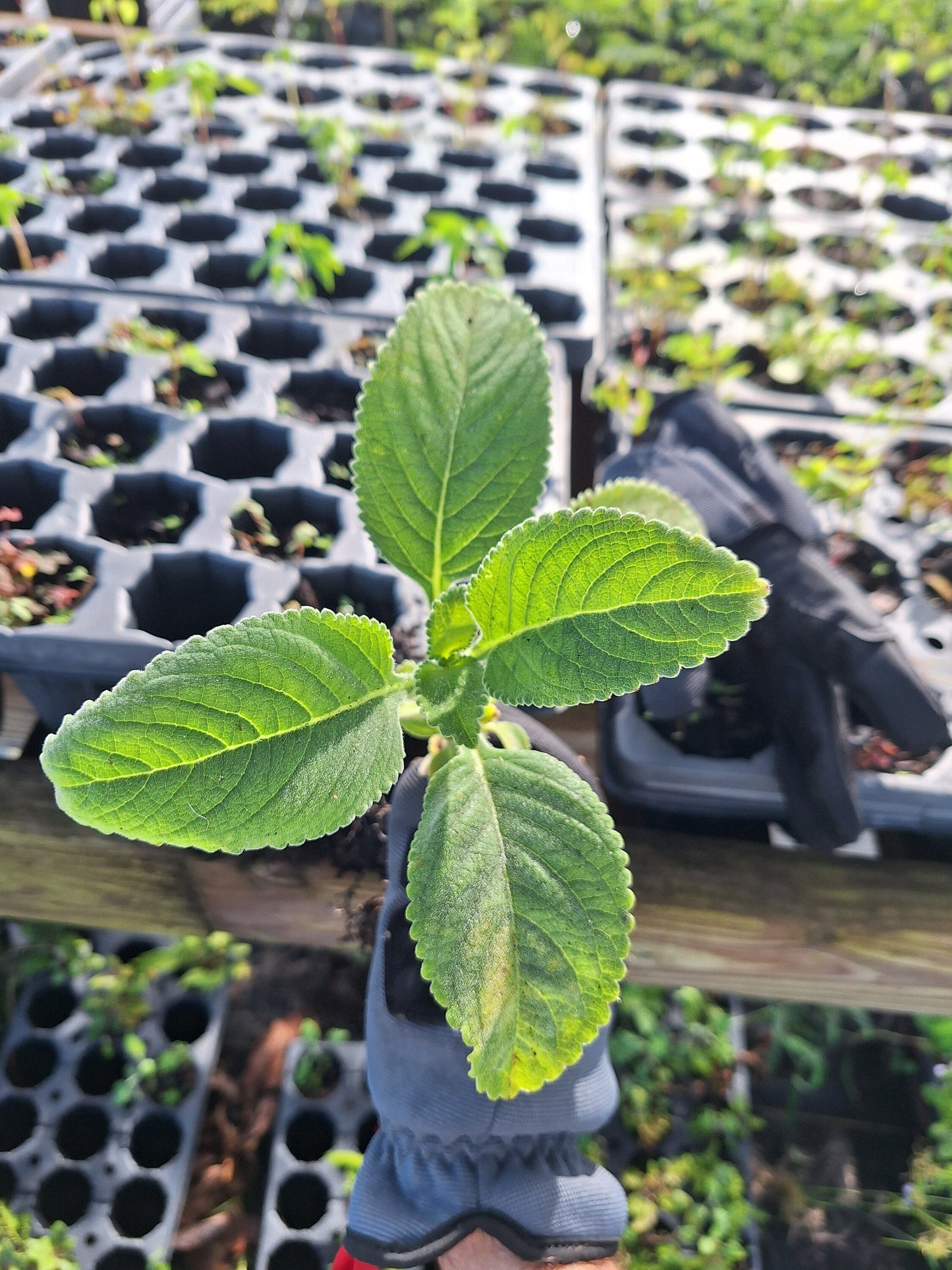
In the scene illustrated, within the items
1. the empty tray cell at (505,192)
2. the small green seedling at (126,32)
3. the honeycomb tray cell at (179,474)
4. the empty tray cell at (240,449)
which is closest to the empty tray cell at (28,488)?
the honeycomb tray cell at (179,474)

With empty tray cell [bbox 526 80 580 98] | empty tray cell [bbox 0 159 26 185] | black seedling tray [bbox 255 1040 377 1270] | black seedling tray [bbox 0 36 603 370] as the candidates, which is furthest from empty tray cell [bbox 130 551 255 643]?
empty tray cell [bbox 526 80 580 98]

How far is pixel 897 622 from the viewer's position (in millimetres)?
A: 888

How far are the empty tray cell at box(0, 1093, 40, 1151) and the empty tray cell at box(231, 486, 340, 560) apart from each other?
2.15 feet

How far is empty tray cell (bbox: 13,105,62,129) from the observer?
56.0 inches

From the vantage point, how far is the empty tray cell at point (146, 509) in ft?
2.96

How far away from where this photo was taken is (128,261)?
3.87 ft

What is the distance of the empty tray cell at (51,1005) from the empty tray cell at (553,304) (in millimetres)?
984

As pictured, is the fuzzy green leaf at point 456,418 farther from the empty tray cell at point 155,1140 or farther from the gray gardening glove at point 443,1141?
the empty tray cell at point 155,1140

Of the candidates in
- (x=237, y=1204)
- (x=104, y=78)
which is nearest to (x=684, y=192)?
(x=104, y=78)

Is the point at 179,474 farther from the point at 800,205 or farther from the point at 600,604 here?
the point at 800,205

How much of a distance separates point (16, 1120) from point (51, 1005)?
0.13 m

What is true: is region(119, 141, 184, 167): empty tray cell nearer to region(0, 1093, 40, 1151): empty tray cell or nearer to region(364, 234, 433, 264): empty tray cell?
region(364, 234, 433, 264): empty tray cell

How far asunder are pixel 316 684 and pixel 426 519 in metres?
0.15

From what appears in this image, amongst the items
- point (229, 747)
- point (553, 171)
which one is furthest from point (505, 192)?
point (229, 747)
